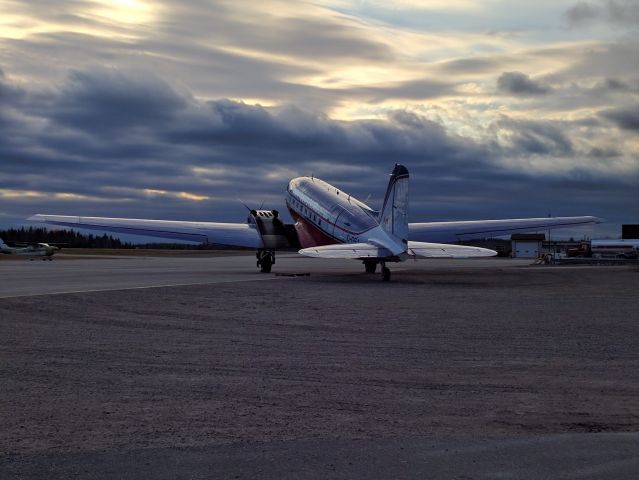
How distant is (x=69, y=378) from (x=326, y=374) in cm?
394

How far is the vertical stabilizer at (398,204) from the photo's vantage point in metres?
38.0

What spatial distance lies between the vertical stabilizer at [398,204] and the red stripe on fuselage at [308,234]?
23.1 feet

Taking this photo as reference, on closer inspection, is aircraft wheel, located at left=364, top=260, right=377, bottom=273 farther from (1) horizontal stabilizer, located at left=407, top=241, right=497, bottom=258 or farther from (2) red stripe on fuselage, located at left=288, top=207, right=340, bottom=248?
(1) horizontal stabilizer, located at left=407, top=241, right=497, bottom=258

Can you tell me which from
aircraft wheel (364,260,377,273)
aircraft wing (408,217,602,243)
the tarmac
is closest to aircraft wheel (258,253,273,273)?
aircraft wheel (364,260,377,273)

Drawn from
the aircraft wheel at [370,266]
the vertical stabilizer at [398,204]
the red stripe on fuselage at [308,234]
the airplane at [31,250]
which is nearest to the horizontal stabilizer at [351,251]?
the vertical stabilizer at [398,204]

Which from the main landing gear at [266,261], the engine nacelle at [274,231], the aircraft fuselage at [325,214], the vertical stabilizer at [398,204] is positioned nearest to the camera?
the vertical stabilizer at [398,204]

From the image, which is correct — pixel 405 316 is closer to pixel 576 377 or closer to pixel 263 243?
pixel 576 377

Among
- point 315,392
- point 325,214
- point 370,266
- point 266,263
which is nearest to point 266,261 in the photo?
point 266,263

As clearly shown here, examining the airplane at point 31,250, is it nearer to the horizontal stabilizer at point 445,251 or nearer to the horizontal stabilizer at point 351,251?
the horizontal stabilizer at point 351,251

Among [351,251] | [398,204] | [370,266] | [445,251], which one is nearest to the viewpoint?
[445,251]

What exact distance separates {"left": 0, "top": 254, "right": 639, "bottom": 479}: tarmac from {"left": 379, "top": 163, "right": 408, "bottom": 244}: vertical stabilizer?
→ 14.1m

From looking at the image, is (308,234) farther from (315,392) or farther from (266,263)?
(315,392)

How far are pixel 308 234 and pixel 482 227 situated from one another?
1042 centimetres

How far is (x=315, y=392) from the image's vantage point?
11.4 m
